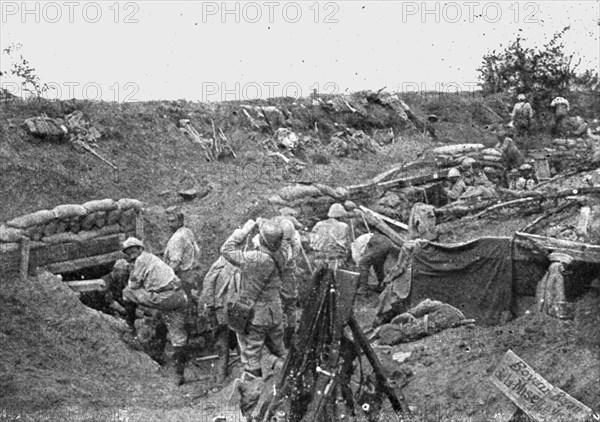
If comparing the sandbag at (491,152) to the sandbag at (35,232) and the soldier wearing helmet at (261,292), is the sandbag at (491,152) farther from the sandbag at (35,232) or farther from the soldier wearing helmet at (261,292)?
the soldier wearing helmet at (261,292)

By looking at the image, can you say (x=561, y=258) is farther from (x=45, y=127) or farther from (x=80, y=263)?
(x=45, y=127)

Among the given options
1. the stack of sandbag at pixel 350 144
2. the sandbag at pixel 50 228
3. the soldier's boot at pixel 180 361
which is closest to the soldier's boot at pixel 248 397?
the soldier's boot at pixel 180 361

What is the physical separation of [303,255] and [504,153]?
9.07m

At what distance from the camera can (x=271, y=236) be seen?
7938mm

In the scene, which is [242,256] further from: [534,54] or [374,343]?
[534,54]

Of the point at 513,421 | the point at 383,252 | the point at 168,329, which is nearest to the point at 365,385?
the point at 513,421

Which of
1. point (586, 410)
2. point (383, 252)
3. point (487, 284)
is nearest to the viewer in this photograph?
point (586, 410)

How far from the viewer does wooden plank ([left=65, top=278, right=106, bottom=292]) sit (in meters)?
10.6

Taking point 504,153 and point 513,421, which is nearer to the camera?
point 513,421

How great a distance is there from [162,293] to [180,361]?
2.79ft

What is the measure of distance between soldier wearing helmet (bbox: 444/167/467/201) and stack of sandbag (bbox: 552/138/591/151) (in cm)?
548

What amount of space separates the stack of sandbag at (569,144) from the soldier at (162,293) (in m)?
14.8

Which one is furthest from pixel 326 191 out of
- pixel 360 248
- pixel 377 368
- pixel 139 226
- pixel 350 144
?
pixel 377 368

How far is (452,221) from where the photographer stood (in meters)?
12.9
